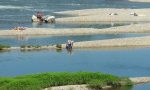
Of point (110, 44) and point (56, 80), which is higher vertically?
point (56, 80)

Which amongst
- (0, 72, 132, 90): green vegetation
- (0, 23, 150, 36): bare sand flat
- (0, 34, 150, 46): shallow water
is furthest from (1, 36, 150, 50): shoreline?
(0, 72, 132, 90): green vegetation

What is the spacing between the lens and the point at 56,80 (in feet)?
90.5

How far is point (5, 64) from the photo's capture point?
37.6 m

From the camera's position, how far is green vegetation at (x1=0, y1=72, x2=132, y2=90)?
1015 inches

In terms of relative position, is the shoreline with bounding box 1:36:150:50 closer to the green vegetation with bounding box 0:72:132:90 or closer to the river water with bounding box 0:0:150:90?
the river water with bounding box 0:0:150:90

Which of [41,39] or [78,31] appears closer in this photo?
[41,39]

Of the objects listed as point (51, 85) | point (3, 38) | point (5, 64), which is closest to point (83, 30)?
point (3, 38)

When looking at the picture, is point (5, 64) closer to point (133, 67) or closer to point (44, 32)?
point (133, 67)

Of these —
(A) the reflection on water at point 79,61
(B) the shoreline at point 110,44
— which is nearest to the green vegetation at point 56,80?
(A) the reflection on water at point 79,61

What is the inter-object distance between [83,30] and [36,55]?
18.5 m

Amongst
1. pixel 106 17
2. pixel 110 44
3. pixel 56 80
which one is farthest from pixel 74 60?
pixel 106 17

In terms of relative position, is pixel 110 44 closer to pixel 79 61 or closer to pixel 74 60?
pixel 74 60

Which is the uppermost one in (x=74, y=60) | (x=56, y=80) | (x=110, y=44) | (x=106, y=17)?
(x=56, y=80)

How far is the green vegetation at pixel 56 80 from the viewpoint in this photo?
25781 mm
